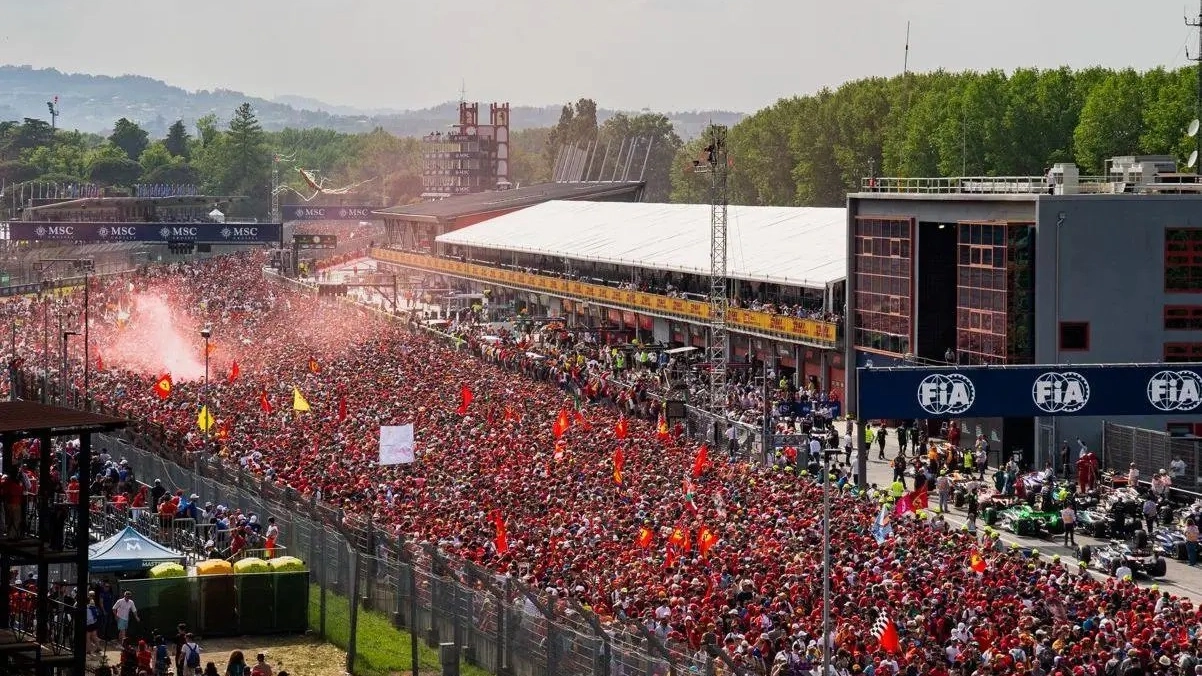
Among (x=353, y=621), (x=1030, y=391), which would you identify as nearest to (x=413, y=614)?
(x=353, y=621)

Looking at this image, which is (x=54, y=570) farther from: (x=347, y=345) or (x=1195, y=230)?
(x=347, y=345)

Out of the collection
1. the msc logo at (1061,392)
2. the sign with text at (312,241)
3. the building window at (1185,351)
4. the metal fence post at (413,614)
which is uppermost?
the sign with text at (312,241)

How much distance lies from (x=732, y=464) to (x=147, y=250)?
107 m

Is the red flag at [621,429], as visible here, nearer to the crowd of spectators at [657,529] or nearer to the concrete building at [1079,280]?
the crowd of spectators at [657,529]

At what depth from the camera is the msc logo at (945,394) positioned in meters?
Result: 44.8

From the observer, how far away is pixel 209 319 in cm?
9031

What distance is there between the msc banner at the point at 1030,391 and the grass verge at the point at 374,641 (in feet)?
54.8

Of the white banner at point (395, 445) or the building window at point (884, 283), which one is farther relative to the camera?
the building window at point (884, 283)

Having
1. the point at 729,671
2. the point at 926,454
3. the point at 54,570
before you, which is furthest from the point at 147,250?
the point at 729,671

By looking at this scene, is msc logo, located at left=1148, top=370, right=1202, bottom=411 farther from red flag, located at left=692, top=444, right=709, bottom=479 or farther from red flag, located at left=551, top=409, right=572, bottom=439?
red flag, located at left=551, top=409, right=572, bottom=439

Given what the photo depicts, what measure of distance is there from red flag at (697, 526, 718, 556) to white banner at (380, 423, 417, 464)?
10.7 metres

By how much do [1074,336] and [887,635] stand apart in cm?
2816

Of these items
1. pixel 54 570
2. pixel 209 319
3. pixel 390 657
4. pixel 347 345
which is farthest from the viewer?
pixel 209 319

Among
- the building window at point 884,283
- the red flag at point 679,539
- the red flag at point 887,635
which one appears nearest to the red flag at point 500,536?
the red flag at point 679,539
